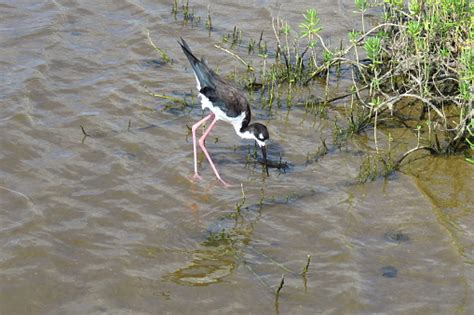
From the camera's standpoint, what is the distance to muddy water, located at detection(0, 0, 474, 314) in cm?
544

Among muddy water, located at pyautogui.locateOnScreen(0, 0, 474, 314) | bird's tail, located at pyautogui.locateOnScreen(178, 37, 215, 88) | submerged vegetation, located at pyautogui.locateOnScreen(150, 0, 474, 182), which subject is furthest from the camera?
bird's tail, located at pyautogui.locateOnScreen(178, 37, 215, 88)

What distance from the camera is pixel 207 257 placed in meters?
5.83

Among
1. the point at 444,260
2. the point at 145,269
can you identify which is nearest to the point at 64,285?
the point at 145,269

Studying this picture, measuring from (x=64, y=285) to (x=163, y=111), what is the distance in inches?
113

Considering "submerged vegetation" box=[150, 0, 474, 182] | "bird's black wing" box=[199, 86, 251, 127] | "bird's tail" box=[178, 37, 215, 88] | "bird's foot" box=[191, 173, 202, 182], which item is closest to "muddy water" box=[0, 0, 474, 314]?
"bird's foot" box=[191, 173, 202, 182]

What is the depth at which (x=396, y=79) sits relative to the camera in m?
8.12

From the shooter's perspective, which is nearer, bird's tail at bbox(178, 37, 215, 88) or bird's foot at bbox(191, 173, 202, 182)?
bird's foot at bbox(191, 173, 202, 182)

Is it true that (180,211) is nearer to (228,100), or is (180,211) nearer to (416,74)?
(228,100)

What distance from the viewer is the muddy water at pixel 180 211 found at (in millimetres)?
5438

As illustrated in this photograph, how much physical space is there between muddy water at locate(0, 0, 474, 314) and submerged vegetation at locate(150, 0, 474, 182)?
0.17 metres

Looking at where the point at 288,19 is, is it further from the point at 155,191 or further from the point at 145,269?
the point at 145,269

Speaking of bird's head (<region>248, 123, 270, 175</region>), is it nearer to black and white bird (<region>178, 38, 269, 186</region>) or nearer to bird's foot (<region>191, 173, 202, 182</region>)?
black and white bird (<region>178, 38, 269, 186</region>)

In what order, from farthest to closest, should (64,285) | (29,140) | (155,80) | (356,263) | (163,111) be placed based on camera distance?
(155,80) < (163,111) < (29,140) < (356,263) < (64,285)

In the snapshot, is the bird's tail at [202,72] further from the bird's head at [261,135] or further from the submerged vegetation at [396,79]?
Result: the submerged vegetation at [396,79]
